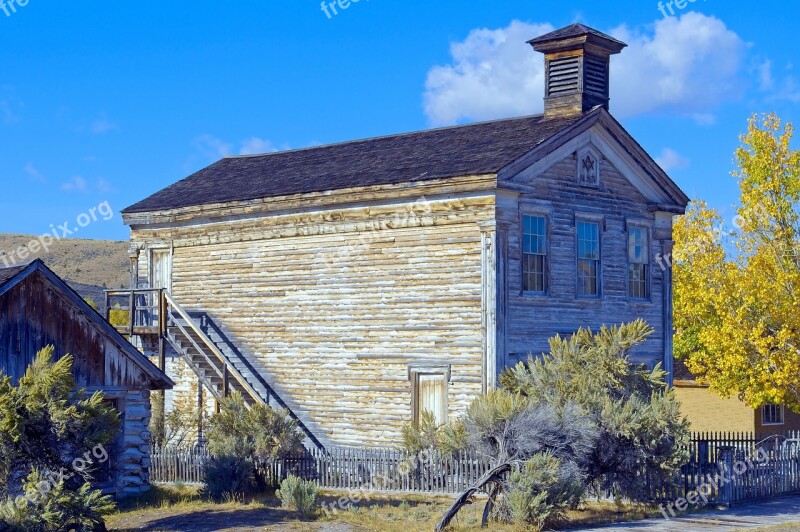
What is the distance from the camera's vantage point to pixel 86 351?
21109mm

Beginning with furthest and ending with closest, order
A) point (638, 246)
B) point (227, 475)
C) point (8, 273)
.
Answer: point (638, 246) → point (227, 475) → point (8, 273)

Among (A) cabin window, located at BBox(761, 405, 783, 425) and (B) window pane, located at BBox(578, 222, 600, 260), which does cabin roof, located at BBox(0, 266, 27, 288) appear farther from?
(A) cabin window, located at BBox(761, 405, 783, 425)

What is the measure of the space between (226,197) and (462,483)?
1109 centimetres

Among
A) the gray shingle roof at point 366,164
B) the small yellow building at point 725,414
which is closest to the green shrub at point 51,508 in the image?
the gray shingle roof at point 366,164

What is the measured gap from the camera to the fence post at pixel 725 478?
2191 cm

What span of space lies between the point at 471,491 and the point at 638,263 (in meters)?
11.5

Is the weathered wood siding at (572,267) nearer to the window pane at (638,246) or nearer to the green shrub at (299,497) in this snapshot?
the window pane at (638,246)

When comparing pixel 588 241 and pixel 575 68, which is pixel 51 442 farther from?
pixel 575 68

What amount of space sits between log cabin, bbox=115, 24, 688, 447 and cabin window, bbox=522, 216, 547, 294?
0.05 metres

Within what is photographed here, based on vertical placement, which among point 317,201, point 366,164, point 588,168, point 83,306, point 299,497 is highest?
point 366,164

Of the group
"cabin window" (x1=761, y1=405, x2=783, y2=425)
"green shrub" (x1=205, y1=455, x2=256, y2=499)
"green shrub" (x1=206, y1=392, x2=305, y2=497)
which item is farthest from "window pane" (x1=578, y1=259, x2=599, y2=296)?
"cabin window" (x1=761, y1=405, x2=783, y2=425)

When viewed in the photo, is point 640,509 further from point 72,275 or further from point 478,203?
point 72,275

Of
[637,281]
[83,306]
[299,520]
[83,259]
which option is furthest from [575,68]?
[83,259]

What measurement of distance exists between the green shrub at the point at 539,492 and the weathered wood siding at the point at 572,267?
233 inches
